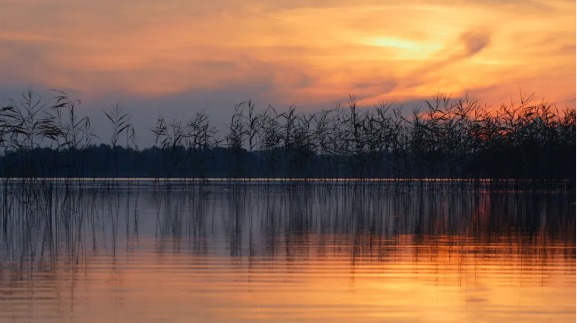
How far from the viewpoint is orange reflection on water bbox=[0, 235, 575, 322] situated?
586 centimetres

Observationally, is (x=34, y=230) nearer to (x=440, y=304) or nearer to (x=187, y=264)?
(x=187, y=264)

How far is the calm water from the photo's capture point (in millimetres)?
5969

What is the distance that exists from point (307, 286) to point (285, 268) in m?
1.16

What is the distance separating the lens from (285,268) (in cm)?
813

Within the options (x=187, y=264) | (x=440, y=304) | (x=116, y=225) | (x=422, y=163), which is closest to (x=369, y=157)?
(x=422, y=163)

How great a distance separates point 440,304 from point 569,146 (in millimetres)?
19902

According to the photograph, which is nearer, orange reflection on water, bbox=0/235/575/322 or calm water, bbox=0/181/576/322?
orange reflection on water, bbox=0/235/575/322

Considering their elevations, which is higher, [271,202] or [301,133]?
[301,133]

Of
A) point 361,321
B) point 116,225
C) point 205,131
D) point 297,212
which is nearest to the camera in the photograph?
point 361,321

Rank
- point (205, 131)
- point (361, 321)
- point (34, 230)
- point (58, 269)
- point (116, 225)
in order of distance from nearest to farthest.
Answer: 1. point (361, 321)
2. point (58, 269)
3. point (34, 230)
4. point (116, 225)
5. point (205, 131)

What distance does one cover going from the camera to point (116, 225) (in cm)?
1338

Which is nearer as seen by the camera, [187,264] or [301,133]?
[187,264]

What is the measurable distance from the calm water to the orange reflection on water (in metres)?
0.01

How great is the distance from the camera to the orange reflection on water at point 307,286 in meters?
5.86
